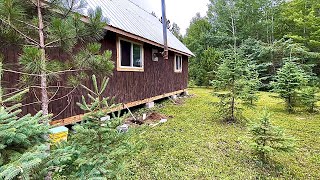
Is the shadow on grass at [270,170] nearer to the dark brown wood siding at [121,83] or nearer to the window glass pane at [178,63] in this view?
the dark brown wood siding at [121,83]

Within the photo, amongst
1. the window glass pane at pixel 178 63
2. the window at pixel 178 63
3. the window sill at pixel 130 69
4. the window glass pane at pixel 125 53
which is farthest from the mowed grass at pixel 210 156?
the window glass pane at pixel 178 63

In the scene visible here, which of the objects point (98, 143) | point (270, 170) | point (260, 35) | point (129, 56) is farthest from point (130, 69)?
point (260, 35)

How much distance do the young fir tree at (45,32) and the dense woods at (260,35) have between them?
14.8m

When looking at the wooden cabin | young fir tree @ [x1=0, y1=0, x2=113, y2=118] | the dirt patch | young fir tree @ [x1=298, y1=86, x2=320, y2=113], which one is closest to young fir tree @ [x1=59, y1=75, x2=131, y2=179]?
young fir tree @ [x1=0, y1=0, x2=113, y2=118]

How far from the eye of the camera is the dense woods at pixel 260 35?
739 inches

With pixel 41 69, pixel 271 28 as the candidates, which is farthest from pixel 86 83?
pixel 271 28

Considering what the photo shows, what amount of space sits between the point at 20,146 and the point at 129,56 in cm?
587

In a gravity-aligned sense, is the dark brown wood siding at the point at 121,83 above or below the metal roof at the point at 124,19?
below

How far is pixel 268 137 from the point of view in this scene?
3504 mm

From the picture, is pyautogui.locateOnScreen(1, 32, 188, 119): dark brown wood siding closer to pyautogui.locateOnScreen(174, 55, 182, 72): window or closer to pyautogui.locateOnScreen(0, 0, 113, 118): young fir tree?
pyautogui.locateOnScreen(174, 55, 182, 72): window

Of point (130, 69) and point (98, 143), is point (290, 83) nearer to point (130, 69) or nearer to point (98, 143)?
point (130, 69)

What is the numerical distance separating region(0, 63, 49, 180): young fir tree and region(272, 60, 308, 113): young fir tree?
8577 millimetres

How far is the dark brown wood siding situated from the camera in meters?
3.79

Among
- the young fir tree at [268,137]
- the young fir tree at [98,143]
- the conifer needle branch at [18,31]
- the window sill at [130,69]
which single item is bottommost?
the young fir tree at [268,137]
